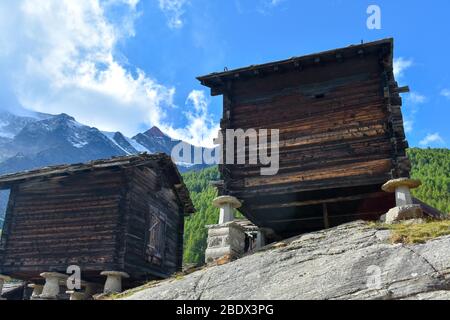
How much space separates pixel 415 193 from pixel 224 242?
4764 cm

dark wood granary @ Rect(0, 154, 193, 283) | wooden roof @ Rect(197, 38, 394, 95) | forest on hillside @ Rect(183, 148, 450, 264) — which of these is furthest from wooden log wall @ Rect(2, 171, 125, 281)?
forest on hillside @ Rect(183, 148, 450, 264)

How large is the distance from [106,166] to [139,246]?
326 cm

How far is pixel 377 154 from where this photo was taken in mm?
12906

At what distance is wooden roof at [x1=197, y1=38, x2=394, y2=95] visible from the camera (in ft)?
43.3

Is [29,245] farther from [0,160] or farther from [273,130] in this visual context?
[0,160]

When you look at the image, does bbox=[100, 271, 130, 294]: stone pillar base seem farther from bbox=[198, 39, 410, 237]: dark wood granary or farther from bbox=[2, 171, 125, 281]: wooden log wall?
bbox=[198, 39, 410, 237]: dark wood granary

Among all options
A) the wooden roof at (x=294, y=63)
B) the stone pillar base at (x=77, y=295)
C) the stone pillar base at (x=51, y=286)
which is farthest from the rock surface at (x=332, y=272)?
the stone pillar base at (x=77, y=295)

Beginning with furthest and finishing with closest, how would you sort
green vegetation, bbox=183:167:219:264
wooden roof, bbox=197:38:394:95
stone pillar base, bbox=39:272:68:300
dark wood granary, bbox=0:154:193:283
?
green vegetation, bbox=183:167:219:264 → dark wood granary, bbox=0:154:193:283 → stone pillar base, bbox=39:272:68:300 → wooden roof, bbox=197:38:394:95

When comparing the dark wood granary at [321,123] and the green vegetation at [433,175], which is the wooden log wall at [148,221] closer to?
the dark wood granary at [321,123]

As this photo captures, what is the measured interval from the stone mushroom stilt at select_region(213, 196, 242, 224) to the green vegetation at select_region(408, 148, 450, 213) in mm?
39604

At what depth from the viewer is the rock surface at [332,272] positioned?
758 centimetres

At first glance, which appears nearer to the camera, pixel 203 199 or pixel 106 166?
pixel 106 166
